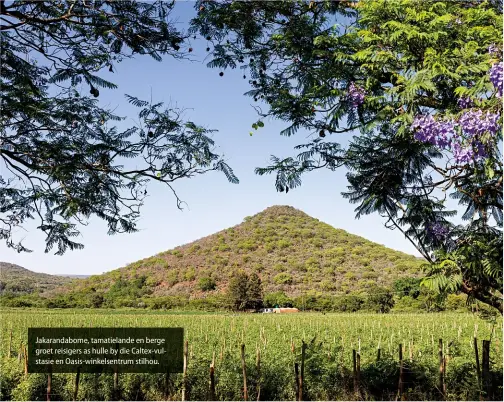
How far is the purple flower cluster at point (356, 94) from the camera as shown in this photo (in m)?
5.14

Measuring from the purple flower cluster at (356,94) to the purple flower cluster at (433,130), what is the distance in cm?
79

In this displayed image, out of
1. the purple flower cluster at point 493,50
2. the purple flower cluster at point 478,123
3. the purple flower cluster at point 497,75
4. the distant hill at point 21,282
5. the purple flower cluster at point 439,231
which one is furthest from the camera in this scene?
the distant hill at point 21,282

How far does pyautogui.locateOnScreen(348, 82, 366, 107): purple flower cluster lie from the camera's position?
514 cm

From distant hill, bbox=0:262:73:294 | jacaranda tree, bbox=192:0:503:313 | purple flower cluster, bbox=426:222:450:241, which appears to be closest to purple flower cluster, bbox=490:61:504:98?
jacaranda tree, bbox=192:0:503:313

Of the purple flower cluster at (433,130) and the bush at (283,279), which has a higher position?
the bush at (283,279)

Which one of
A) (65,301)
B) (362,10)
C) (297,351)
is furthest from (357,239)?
(362,10)

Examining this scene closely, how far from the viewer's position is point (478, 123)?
4211mm

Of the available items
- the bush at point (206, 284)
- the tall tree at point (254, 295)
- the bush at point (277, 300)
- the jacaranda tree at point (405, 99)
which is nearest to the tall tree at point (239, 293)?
the tall tree at point (254, 295)

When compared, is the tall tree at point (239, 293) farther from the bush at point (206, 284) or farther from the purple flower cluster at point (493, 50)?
the purple flower cluster at point (493, 50)

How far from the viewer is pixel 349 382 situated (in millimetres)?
8773

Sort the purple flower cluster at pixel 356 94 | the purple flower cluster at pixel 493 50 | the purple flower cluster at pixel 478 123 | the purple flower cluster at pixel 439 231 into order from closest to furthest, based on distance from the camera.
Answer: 1. the purple flower cluster at pixel 478 123
2. the purple flower cluster at pixel 493 50
3. the purple flower cluster at pixel 356 94
4. the purple flower cluster at pixel 439 231

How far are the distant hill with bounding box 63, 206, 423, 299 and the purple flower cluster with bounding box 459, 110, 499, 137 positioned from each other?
217 ft

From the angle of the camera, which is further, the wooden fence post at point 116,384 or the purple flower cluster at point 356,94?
the wooden fence post at point 116,384

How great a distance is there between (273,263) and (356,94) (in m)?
80.5
